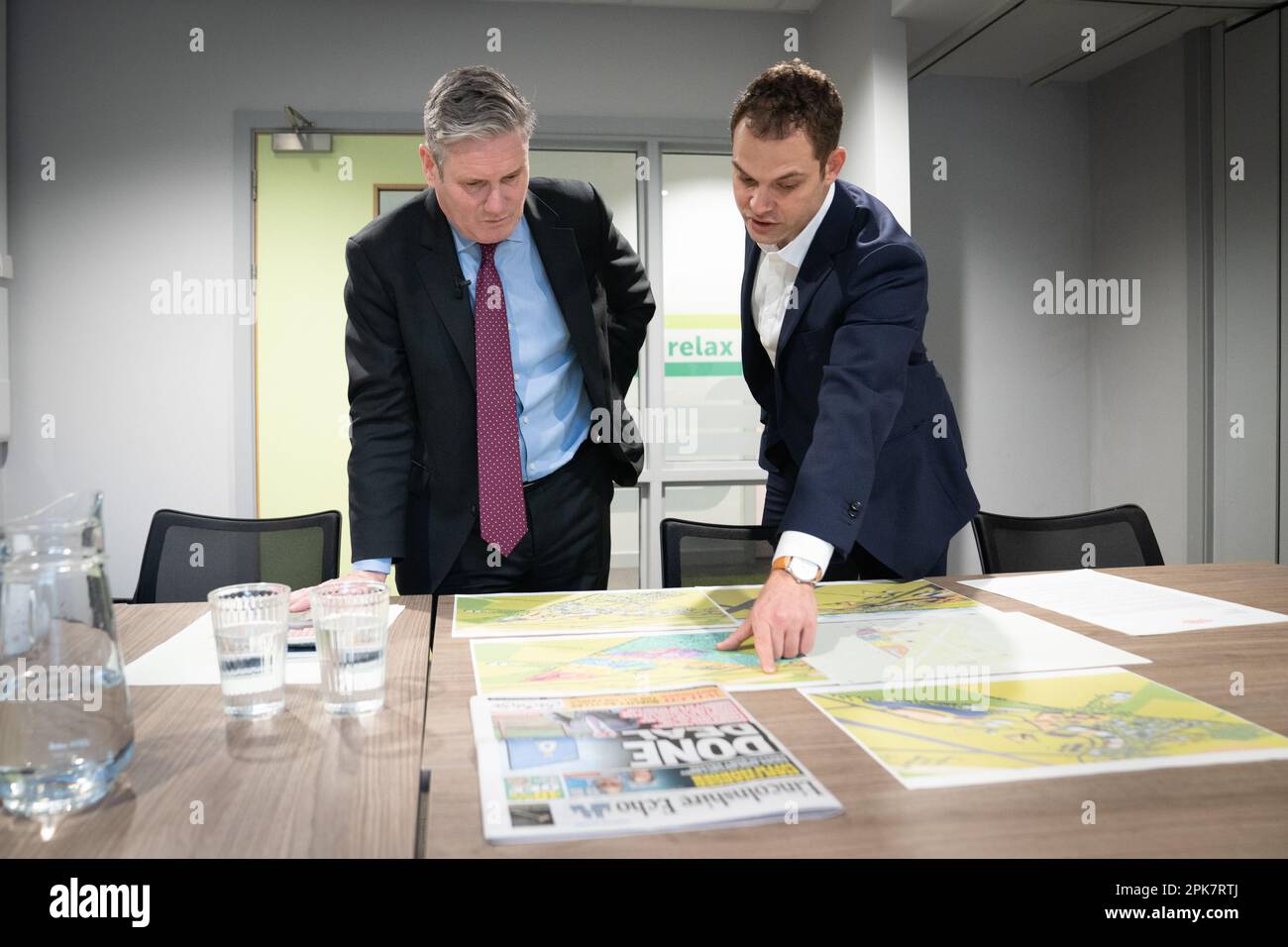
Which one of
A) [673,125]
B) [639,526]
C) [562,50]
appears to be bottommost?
[639,526]

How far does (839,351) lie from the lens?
4.71 feet

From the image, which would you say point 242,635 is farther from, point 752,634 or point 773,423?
point 773,423

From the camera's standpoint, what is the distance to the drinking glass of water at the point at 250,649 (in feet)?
3.01

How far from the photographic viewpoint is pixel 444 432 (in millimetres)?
1687

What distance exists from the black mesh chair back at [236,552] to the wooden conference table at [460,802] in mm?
961

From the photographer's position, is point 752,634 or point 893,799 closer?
point 893,799

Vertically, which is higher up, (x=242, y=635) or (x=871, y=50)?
(x=871, y=50)

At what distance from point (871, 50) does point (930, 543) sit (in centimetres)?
245

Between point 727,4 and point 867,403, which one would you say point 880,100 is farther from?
point 867,403

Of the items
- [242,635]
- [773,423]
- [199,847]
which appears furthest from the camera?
[773,423]

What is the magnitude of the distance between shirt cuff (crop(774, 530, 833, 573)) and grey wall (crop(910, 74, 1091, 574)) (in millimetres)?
3123

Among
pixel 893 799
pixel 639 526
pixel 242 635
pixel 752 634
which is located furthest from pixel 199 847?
pixel 639 526

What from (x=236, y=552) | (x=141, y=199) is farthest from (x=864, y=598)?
(x=141, y=199)

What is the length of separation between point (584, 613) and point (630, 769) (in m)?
0.61
